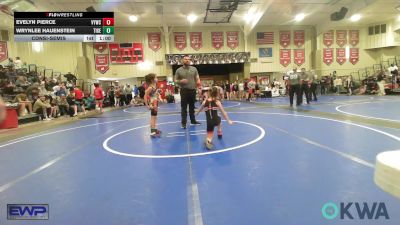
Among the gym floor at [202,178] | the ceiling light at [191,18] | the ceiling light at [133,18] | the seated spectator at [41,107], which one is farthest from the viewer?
the ceiling light at [191,18]

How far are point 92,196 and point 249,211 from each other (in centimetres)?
154

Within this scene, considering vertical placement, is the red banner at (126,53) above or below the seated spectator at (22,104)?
above

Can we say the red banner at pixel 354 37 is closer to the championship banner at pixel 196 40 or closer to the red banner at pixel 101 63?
the championship banner at pixel 196 40

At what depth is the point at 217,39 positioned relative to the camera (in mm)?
22797

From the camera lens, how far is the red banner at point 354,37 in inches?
957

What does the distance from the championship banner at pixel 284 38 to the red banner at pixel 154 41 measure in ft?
35.0

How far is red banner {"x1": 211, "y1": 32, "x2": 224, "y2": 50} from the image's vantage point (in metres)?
22.8

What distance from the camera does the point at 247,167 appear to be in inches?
130

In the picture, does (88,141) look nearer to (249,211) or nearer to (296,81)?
(249,211)

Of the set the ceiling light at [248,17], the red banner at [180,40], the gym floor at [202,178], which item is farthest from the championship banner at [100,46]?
the gym floor at [202,178]
